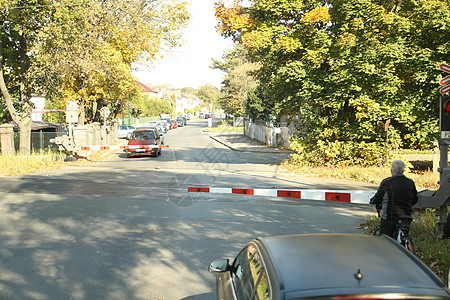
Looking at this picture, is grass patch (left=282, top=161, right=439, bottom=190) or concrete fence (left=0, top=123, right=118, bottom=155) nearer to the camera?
grass patch (left=282, top=161, right=439, bottom=190)

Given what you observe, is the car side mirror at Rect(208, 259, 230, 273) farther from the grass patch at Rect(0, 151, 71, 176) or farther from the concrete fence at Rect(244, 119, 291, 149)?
the concrete fence at Rect(244, 119, 291, 149)

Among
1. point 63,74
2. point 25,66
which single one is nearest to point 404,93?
point 63,74

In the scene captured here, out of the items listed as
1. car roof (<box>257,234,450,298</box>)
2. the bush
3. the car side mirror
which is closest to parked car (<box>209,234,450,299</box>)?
car roof (<box>257,234,450,298</box>)

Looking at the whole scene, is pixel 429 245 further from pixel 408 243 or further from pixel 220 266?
pixel 220 266

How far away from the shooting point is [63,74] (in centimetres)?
2770

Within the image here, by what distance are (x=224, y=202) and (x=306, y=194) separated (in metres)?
4.06

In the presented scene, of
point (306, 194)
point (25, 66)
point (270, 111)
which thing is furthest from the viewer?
point (270, 111)

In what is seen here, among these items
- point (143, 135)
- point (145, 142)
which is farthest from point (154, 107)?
point (145, 142)

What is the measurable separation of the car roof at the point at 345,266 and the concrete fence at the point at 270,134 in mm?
30223

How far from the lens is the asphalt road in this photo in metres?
6.05

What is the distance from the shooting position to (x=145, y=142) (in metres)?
26.4

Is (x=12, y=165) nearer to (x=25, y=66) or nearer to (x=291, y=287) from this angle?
(x=25, y=66)

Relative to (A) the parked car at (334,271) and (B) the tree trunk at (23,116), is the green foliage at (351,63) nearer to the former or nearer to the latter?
(B) the tree trunk at (23,116)

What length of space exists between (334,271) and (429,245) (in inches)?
190
